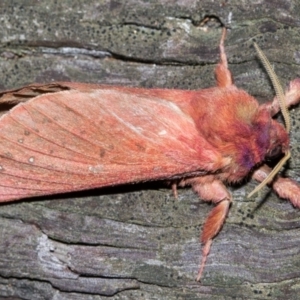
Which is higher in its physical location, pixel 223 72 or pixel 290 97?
pixel 223 72

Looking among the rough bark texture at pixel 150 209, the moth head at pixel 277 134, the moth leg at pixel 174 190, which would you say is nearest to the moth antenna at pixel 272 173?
the moth head at pixel 277 134

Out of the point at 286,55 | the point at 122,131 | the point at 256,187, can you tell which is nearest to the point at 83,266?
the point at 122,131

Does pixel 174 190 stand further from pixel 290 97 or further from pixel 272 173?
pixel 290 97

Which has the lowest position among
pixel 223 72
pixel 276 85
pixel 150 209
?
pixel 150 209

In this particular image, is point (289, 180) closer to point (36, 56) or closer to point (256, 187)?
point (256, 187)

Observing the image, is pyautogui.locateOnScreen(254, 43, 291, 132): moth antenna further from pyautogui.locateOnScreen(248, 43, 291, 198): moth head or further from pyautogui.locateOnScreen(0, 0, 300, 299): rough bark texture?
pyautogui.locateOnScreen(0, 0, 300, 299): rough bark texture

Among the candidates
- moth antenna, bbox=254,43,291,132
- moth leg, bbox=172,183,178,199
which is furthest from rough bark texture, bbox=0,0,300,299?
moth antenna, bbox=254,43,291,132

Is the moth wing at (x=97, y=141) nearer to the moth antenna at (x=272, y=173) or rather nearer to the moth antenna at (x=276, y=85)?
the moth antenna at (x=272, y=173)

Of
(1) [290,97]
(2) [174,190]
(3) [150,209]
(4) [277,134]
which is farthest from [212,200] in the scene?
(1) [290,97]
